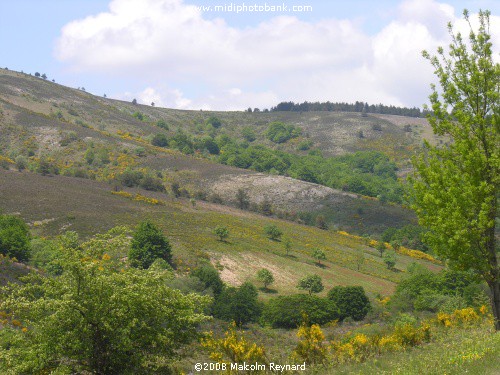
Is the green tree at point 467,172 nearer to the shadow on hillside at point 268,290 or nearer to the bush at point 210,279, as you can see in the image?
the bush at point 210,279

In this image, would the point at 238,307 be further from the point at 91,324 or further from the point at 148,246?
the point at 91,324

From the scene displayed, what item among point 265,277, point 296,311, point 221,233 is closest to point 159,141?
point 221,233

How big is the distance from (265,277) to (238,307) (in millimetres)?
10420

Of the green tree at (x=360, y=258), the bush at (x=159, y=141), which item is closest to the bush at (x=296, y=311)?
the green tree at (x=360, y=258)

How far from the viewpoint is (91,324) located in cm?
1334

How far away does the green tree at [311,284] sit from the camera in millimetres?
49250

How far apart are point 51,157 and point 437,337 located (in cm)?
10110

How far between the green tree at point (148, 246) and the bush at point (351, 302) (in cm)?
1608

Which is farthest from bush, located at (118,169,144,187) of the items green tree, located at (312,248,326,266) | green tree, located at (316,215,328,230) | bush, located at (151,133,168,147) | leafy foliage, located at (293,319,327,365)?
leafy foliage, located at (293,319,327,365)

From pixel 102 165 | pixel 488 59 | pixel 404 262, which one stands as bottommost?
pixel 404 262

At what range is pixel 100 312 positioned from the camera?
526 inches

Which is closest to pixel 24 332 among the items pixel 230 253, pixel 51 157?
pixel 230 253

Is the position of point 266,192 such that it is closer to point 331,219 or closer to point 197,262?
point 331,219

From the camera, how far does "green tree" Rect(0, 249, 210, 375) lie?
43.0ft
